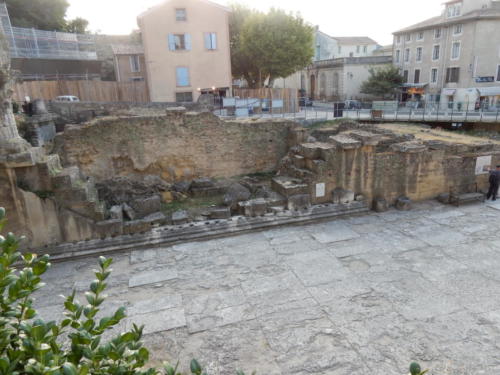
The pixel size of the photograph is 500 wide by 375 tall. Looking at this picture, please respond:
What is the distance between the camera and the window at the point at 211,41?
26.3 meters

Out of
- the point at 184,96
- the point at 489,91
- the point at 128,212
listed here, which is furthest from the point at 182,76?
the point at 489,91

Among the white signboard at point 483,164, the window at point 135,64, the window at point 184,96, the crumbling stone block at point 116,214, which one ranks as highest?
the window at point 135,64

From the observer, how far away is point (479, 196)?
452 inches

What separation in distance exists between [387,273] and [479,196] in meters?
6.01

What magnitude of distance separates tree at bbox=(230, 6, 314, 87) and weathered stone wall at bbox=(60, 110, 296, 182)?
14.8 m

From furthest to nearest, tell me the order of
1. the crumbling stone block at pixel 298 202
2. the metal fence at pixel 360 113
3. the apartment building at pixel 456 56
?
the apartment building at pixel 456 56 → the metal fence at pixel 360 113 → the crumbling stone block at pixel 298 202

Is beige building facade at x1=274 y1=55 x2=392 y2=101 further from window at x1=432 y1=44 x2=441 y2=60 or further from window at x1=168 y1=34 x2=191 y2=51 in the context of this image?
window at x1=168 y1=34 x2=191 y2=51

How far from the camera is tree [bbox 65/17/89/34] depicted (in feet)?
118

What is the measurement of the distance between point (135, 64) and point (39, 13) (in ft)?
29.9

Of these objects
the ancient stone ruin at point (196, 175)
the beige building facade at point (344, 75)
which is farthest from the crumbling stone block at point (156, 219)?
the beige building facade at point (344, 75)

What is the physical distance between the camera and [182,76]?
2628 cm

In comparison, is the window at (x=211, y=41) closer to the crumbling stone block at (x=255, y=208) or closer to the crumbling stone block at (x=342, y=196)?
the crumbling stone block at (x=342, y=196)

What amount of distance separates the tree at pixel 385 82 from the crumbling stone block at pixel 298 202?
28683 mm

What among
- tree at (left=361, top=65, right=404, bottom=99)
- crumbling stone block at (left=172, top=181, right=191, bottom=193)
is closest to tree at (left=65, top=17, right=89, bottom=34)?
tree at (left=361, top=65, right=404, bottom=99)
